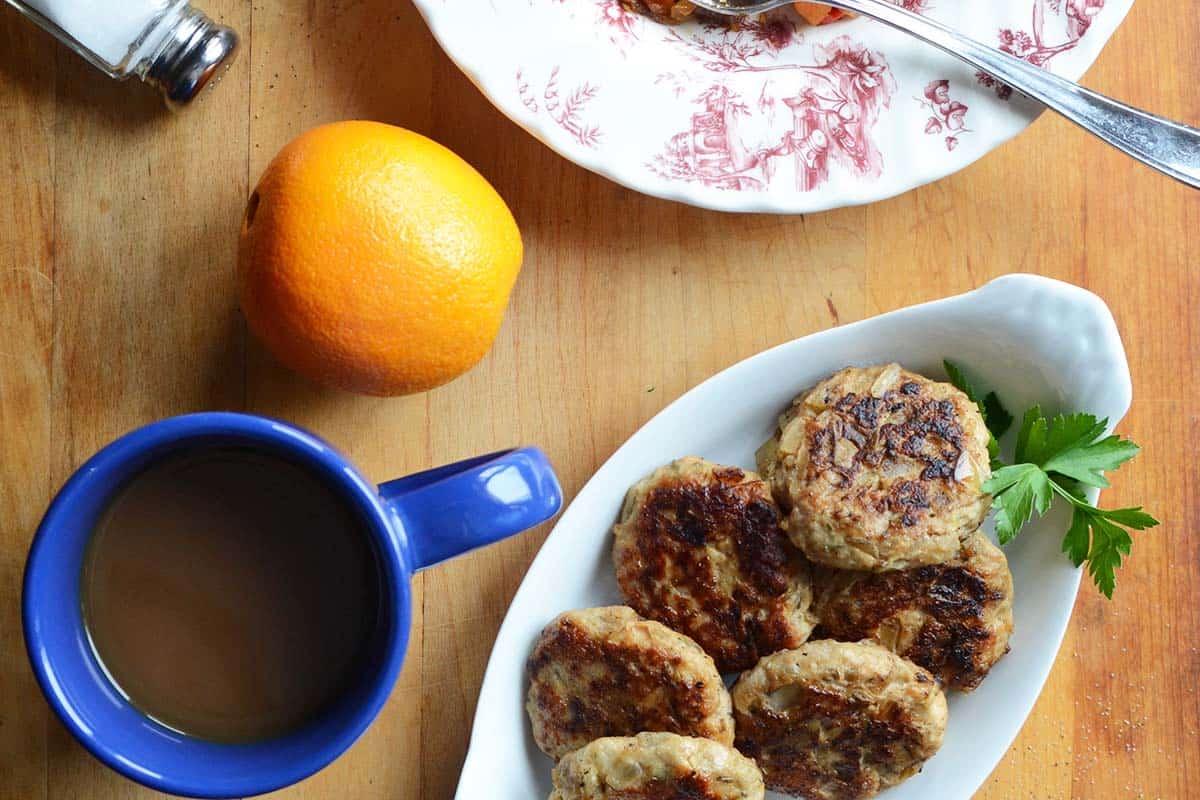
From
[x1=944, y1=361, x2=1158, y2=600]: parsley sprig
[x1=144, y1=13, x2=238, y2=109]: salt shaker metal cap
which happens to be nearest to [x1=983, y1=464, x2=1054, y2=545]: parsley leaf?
[x1=944, y1=361, x2=1158, y2=600]: parsley sprig

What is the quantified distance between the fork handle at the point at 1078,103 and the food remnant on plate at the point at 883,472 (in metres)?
0.33

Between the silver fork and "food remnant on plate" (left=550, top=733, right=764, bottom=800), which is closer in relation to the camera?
"food remnant on plate" (left=550, top=733, right=764, bottom=800)

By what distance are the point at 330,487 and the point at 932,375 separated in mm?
659

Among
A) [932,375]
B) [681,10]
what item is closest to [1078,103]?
[932,375]

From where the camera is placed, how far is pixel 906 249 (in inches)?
53.5

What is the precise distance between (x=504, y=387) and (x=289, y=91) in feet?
1.33

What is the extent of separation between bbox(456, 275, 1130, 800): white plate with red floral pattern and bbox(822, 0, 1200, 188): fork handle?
203 mm

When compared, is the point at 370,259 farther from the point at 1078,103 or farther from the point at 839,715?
the point at 1078,103

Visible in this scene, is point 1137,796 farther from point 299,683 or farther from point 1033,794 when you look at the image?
point 299,683

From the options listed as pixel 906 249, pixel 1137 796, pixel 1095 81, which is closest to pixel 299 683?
pixel 906 249

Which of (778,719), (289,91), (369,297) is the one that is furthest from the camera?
(289,91)

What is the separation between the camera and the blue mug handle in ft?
3.14

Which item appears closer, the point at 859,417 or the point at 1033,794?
the point at 859,417

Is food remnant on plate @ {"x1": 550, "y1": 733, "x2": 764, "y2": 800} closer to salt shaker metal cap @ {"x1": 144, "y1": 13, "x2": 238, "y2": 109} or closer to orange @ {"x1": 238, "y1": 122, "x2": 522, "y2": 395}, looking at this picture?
orange @ {"x1": 238, "y1": 122, "x2": 522, "y2": 395}
